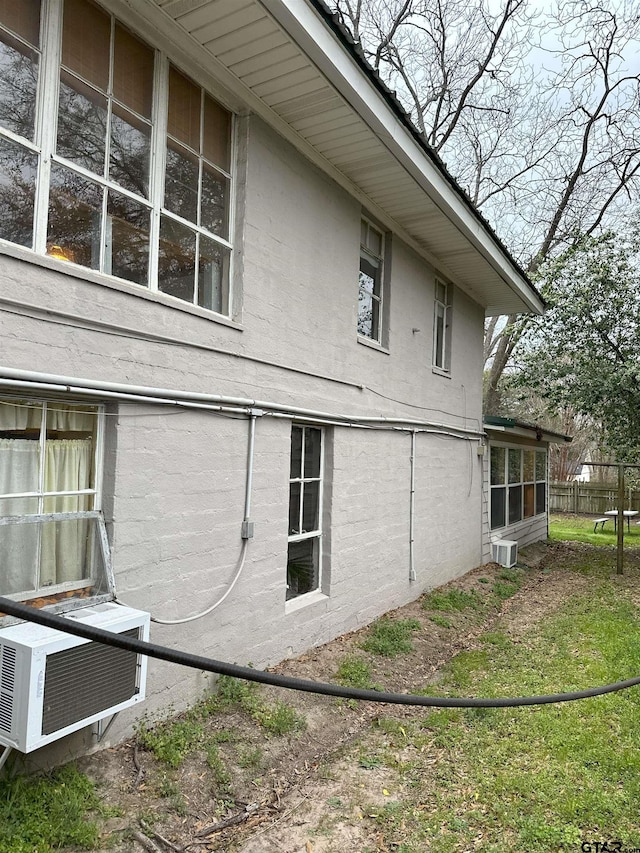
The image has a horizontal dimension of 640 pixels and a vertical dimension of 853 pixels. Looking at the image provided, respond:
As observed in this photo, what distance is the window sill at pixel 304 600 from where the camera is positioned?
18.5ft

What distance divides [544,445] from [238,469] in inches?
495

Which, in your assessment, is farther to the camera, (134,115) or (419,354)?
(419,354)

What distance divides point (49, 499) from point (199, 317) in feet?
5.65

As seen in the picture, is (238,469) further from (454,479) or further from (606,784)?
(454,479)

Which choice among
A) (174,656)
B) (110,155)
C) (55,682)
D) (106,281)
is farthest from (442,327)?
(174,656)

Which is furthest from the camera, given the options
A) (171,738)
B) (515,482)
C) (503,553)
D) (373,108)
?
(515,482)


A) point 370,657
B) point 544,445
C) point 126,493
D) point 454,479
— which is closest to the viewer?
point 126,493

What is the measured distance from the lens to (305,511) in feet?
19.9

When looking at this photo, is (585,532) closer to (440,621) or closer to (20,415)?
(440,621)

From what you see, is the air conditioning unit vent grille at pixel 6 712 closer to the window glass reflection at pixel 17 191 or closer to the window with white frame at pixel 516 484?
the window glass reflection at pixel 17 191

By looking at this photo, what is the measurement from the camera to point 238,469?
4.95 meters

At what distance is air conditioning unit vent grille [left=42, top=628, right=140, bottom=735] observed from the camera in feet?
9.64

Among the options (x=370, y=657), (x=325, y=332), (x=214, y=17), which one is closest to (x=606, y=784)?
(x=370, y=657)

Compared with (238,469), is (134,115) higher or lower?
higher
